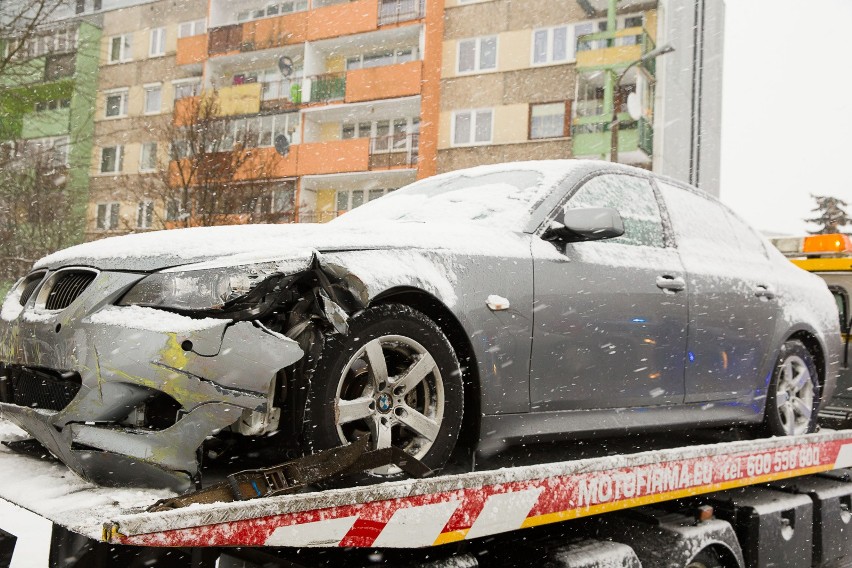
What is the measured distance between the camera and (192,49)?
93.6ft

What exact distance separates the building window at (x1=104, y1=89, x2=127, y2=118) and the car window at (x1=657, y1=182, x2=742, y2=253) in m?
30.2

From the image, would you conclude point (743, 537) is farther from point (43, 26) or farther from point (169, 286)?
point (43, 26)

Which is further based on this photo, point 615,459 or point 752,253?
point 752,253

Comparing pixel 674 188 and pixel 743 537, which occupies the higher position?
pixel 674 188

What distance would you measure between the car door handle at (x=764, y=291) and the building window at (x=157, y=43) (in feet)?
99.7

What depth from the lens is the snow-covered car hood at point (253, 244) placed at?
237 centimetres

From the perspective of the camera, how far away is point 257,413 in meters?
2.26

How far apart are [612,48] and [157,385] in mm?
21116

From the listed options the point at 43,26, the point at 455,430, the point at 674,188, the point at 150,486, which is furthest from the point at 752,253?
the point at 43,26

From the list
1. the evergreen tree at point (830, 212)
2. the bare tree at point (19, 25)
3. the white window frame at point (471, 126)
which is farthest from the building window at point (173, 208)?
the evergreen tree at point (830, 212)

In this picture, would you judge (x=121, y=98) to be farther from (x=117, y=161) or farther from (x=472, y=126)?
(x=472, y=126)

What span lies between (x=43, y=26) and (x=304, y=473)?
1188 cm

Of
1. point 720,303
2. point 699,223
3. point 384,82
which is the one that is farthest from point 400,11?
point 720,303

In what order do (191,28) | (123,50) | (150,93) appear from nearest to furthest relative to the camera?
1. (191,28)
2. (150,93)
3. (123,50)
